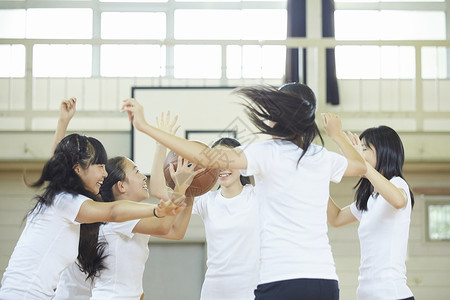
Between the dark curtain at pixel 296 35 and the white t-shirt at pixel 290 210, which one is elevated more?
the dark curtain at pixel 296 35

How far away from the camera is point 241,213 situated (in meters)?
2.97

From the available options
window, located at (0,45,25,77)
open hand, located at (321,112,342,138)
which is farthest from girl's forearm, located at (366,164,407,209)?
window, located at (0,45,25,77)

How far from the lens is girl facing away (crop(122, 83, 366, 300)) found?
189 cm

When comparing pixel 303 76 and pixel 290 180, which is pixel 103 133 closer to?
pixel 303 76

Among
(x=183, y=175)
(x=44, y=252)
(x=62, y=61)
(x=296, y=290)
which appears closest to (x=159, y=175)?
(x=183, y=175)

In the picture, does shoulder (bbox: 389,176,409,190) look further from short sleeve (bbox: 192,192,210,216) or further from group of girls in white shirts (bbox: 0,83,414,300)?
short sleeve (bbox: 192,192,210,216)

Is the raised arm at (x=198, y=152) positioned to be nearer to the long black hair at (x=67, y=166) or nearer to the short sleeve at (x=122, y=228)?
the long black hair at (x=67, y=166)

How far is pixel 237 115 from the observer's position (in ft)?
19.7

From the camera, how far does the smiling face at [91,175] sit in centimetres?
247

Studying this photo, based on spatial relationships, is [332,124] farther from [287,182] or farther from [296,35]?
[296,35]

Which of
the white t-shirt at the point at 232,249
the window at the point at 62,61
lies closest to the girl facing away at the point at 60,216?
the white t-shirt at the point at 232,249

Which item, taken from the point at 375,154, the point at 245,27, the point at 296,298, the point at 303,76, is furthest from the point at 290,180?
the point at 245,27

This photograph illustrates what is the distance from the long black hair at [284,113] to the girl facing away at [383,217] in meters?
0.48

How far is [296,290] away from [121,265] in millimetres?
1118
